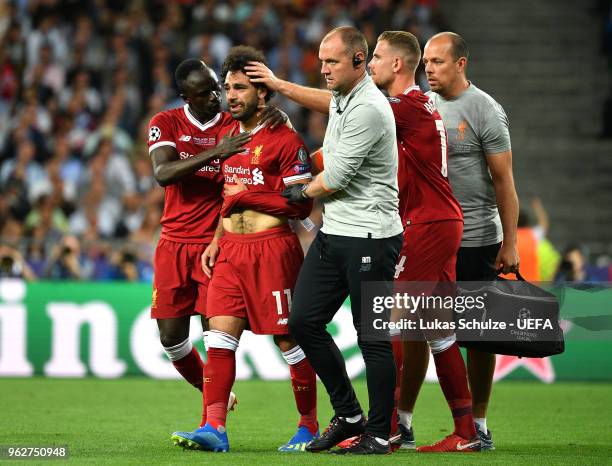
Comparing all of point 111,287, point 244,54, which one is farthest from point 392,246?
point 111,287

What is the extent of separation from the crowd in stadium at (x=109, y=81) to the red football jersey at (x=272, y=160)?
7.64 m

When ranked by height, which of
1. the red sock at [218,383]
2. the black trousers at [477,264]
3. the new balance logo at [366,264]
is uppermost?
the new balance logo at [366,264]

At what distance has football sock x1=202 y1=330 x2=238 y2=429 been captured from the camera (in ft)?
24.5

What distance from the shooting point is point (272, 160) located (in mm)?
7637

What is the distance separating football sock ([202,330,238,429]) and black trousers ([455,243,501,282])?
1657mm

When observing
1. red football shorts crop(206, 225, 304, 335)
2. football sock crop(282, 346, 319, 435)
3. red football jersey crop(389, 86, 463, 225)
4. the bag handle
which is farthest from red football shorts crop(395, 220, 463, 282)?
football sock crop(282, 346, 319, 435)

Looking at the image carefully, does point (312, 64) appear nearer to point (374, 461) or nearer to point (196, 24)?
point (196, 24)

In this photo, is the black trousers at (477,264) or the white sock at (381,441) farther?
the black trousers at (477,264)

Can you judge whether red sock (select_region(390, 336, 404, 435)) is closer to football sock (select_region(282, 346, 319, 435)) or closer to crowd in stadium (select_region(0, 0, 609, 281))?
football sock (select_region(282, 346, 319, 435))

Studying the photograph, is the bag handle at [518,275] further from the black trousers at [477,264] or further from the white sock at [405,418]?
the white sock at [405,418]

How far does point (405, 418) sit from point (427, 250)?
1.16 meters

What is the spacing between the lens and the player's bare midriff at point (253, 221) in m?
7.73

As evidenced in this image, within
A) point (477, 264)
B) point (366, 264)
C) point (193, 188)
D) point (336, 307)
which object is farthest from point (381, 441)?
point (193, 188)

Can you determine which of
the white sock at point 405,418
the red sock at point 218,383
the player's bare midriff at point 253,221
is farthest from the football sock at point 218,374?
the white sock at point 405,418
